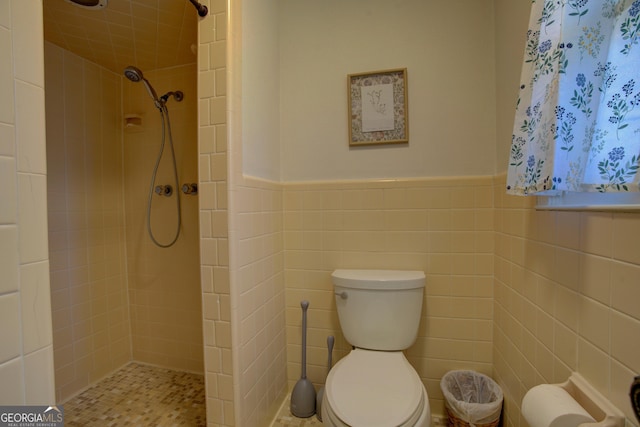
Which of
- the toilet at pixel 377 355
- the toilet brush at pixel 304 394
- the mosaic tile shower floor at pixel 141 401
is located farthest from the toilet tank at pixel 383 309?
the mosaic tile shower floor at pixel 141 401

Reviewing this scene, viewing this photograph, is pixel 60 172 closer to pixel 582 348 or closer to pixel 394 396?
pixel 394 396

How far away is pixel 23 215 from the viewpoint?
481 mm

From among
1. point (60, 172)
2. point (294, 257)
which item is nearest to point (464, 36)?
point (294, 257)

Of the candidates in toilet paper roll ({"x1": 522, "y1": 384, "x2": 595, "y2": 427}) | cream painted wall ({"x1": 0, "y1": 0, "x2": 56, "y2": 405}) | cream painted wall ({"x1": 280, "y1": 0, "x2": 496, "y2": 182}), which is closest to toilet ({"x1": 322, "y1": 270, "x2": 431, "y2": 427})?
toilet paper roll ({"x1": 522, "y1": 384, "x2": 595, "y2": 427})

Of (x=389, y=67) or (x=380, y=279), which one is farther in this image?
(x=389, y=67)

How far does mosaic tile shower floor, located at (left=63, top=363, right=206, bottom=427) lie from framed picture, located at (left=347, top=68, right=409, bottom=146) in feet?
5.71

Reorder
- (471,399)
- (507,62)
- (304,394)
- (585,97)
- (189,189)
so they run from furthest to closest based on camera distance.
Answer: (189,189)
(304,394)
(471,399)
(507,62)
(585,97)

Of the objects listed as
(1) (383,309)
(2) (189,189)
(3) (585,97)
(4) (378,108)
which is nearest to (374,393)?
(1) (383,309)

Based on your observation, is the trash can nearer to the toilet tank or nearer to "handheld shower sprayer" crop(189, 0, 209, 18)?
the toilet tank

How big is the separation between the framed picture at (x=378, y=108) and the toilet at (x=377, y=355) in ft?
2.40

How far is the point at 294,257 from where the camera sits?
1.60m

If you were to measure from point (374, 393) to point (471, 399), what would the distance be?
0.70 m

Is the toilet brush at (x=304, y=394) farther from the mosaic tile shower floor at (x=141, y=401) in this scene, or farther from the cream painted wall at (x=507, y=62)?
the cream painted wall at (x=507, y=62)

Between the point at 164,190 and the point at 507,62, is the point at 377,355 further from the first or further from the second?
the point at 164,190
